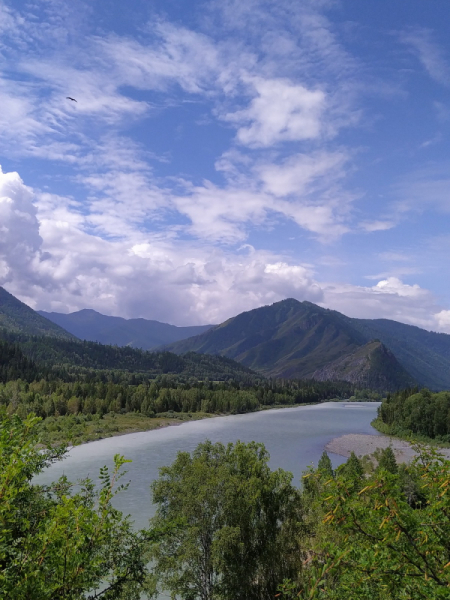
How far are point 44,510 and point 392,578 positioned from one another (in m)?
7.78

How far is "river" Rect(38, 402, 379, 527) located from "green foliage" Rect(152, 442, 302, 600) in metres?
18.8

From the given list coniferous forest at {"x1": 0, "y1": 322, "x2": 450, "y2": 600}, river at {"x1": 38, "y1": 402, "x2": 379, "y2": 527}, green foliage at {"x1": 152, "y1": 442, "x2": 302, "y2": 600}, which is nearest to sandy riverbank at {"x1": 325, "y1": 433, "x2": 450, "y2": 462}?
river at {"x1": 38, "y1": 402, "x2": 379, "y2": 527}

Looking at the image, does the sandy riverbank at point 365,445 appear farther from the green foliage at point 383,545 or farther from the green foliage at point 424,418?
the green foliage at point 383,545

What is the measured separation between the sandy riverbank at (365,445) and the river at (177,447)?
4.08 meters

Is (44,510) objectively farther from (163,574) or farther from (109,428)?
(109,428)

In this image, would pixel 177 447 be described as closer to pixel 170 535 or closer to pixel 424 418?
pixel 424 418

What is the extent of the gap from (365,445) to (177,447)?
56.1m

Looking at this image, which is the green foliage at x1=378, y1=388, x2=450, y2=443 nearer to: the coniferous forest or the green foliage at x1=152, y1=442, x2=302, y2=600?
the coniferous forest

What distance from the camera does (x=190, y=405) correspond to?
653 ft

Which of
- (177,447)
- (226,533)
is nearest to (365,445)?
(177,447)

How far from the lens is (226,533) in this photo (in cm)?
2997

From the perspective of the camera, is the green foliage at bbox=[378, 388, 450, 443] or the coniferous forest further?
the green foliage at bbox=[378, 388, 450, 443]

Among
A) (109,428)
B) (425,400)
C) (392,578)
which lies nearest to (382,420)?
(425,400)

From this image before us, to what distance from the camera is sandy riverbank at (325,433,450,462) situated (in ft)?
346
